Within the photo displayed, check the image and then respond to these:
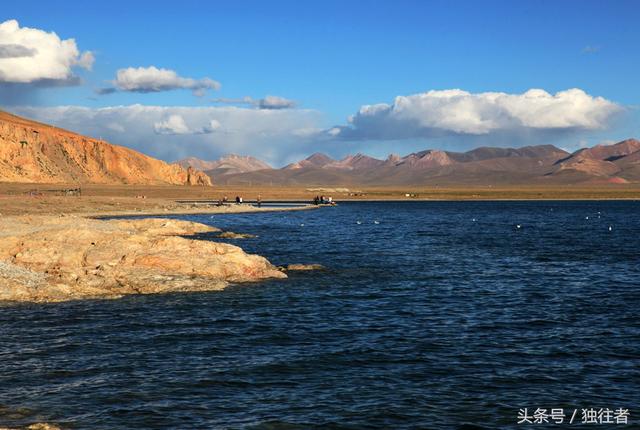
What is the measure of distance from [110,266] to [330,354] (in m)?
17.8

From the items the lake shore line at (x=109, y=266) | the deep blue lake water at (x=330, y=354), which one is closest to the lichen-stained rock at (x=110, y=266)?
the lake shore line at (x=109, y=266)

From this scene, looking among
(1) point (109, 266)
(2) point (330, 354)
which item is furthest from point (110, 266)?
(2) point (330, 354)

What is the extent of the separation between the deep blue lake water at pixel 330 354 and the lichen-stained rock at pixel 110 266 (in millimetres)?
1930

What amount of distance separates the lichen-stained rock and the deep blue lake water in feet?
6.33

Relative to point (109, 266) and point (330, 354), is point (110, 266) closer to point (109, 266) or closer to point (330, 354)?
point (109, 266)

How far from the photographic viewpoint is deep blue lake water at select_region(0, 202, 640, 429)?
16.7m

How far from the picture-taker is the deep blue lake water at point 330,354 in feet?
54.9

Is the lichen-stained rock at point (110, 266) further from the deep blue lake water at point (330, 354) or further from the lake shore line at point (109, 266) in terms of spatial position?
the deep blue lake water at point (330, 354)

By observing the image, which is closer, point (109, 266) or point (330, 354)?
point (330, 354)

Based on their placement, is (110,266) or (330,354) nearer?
(330,354)

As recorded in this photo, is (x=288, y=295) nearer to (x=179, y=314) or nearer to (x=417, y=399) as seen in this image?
(x=179, y=314)

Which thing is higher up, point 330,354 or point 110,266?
point 110,266

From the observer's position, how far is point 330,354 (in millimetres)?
22234

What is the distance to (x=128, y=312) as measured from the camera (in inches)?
1134
